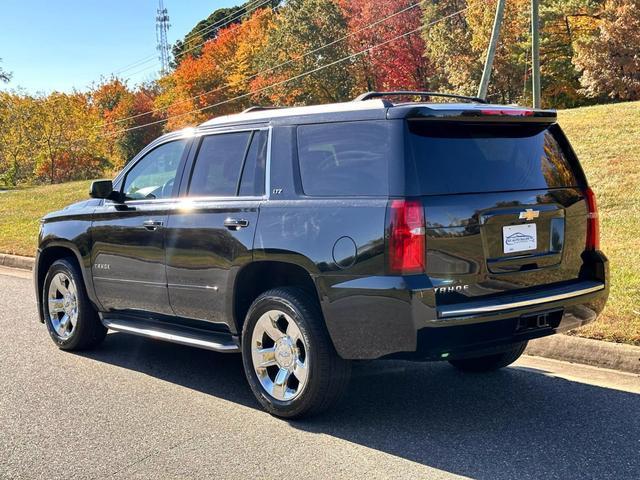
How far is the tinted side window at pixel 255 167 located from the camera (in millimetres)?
4859

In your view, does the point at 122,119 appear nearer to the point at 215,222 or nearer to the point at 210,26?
the point at 210,26

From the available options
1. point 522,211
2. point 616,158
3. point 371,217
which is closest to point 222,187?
point 371,217

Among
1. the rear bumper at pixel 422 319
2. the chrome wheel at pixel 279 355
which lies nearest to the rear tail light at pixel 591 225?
the rear bumper at pixel 422 319

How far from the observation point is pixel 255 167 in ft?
16.2

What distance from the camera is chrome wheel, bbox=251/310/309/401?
448cm

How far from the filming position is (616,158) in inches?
603

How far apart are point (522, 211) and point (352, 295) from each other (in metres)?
1.16

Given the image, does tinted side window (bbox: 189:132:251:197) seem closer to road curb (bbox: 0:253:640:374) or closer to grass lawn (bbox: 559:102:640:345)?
road curb (bbox: 0:253:640:374)

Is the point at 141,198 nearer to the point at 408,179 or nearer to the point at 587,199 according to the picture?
the point at 408,179

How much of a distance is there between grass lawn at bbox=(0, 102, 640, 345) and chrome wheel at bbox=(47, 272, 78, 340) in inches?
175

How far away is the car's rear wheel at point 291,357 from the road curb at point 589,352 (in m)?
2.20

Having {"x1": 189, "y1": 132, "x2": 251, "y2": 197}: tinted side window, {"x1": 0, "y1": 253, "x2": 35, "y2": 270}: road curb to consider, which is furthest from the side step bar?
{"x1": 0, "y1": 253, "x2": 35, "y2": 270}: road curb

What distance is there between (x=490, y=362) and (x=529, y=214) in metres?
1.59

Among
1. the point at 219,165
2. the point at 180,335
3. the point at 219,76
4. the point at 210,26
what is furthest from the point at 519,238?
the point at 210,26
